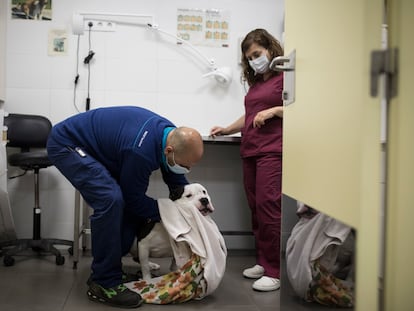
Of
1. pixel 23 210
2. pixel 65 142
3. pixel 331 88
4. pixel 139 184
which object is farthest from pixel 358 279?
pixel 23 210

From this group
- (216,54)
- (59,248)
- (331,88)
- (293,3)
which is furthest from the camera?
(216,54)

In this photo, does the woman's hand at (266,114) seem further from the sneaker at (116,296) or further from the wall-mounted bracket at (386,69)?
the wall-mounted bracket at (386,69)

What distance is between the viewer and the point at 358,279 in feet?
2.48

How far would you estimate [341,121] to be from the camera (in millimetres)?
829

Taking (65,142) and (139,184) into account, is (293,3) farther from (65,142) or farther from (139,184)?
(65,142)

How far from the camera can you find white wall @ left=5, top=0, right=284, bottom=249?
269 centimetres

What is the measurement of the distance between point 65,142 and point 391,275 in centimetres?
148

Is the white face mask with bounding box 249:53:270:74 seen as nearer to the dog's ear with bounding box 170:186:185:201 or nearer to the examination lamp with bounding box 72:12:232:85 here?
the examination lamp with bounding box 72:12:232:85

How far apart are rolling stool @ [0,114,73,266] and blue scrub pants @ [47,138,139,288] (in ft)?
2.08

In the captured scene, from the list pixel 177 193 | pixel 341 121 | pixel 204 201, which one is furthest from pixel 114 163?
pixel 341 121

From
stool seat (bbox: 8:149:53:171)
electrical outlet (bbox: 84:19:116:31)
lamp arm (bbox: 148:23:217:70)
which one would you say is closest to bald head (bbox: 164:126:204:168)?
stool seat (bbox: 8:149:53:171)

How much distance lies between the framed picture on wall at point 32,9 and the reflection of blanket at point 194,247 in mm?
1683

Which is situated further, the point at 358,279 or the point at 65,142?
the point at 65,142

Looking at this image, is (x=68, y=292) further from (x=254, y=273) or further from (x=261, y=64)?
(x=261, y=64)
